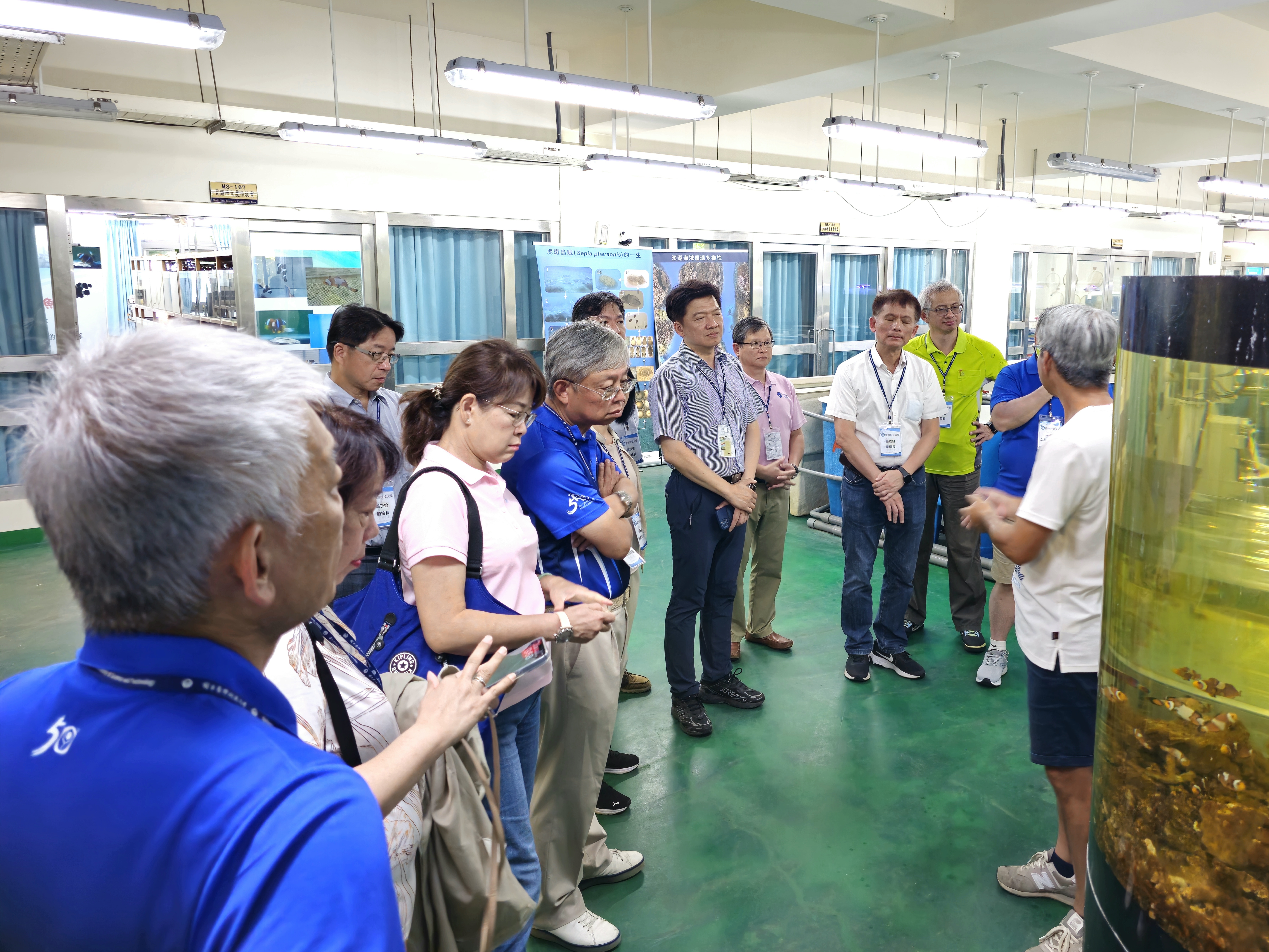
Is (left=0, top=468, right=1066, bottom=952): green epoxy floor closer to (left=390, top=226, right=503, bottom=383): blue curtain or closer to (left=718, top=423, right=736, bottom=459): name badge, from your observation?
(left=718, top=423, right=736, bottom=459): name badge

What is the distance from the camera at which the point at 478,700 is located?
47.7 inches

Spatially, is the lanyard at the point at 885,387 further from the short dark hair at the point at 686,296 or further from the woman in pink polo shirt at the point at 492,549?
the woman in pink polo shirt at the point at 492,549

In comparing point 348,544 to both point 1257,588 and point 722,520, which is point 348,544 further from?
point 722,520

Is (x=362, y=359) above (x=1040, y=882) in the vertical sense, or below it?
above

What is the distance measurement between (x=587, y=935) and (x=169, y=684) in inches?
77.3

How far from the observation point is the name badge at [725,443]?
3.53 m

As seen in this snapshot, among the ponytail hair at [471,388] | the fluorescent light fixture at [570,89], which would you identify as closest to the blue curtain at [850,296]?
the fluorescent light fixture at [570,89]

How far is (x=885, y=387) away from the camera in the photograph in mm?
3941

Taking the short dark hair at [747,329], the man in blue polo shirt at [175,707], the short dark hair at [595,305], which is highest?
the short dark hair at [595,305]

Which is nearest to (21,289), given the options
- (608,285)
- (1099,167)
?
(608,285)

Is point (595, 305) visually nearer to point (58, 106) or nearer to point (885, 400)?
point (885, 400)

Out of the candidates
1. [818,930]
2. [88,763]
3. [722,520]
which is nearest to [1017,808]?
[818,930]

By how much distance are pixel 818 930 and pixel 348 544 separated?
73.4 inches

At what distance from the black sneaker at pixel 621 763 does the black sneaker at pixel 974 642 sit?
1.97 m
